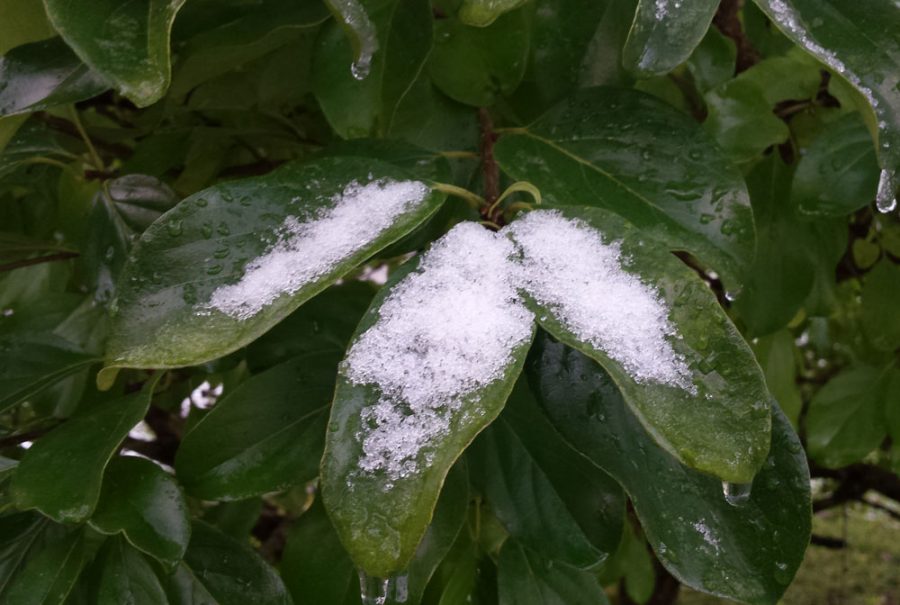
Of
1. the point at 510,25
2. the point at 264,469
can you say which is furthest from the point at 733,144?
the point at 264,469

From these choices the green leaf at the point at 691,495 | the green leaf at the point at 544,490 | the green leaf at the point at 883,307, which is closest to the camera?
the green leaf at the point at 691,495

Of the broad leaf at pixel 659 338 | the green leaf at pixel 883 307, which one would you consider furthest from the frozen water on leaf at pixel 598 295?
the green leaf at pixel 883 307

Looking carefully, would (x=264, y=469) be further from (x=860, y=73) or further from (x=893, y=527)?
(x=893, y=527)

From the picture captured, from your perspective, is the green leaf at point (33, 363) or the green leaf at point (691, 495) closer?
the green leaf at point (691, 495)

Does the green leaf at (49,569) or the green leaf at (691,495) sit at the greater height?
the green leaf at (691,495)

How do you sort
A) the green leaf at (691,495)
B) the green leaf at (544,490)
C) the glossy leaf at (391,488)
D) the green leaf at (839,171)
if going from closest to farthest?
the glossy leaf at (391,488), the green leaf at (691,495), the green leaf at (544,490), the green leaf at (839,171)

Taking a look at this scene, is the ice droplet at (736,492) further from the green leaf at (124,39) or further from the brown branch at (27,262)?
the brown branch at (27,262)
